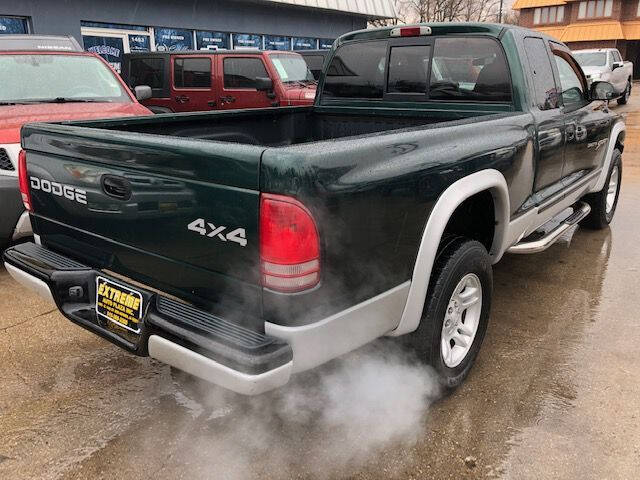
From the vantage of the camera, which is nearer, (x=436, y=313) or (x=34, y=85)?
(x=436, y=313)

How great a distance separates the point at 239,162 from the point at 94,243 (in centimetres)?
106

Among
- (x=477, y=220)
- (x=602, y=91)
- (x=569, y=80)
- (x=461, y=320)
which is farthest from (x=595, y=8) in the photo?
(x=461, y=320)

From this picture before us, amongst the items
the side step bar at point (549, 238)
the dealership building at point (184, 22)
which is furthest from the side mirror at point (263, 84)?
the side step bar at point (549, 238)

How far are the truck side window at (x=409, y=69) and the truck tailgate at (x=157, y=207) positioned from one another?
2.21 meters

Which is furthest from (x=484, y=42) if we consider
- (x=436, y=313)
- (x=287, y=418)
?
(x=287, y=418)

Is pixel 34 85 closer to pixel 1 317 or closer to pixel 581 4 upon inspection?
pixel 1 317

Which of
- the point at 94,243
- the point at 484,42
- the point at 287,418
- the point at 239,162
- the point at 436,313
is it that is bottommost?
the point at 287,418

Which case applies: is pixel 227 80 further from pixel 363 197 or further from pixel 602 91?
pixel 363 197

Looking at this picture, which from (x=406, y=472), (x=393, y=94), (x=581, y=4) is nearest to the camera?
(x=406, y=472)

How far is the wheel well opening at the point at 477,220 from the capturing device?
9.71 feet

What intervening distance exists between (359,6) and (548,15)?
1241 inches

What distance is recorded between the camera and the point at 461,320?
2.96 metres

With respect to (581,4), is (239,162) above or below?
below

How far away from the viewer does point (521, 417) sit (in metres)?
2.65
